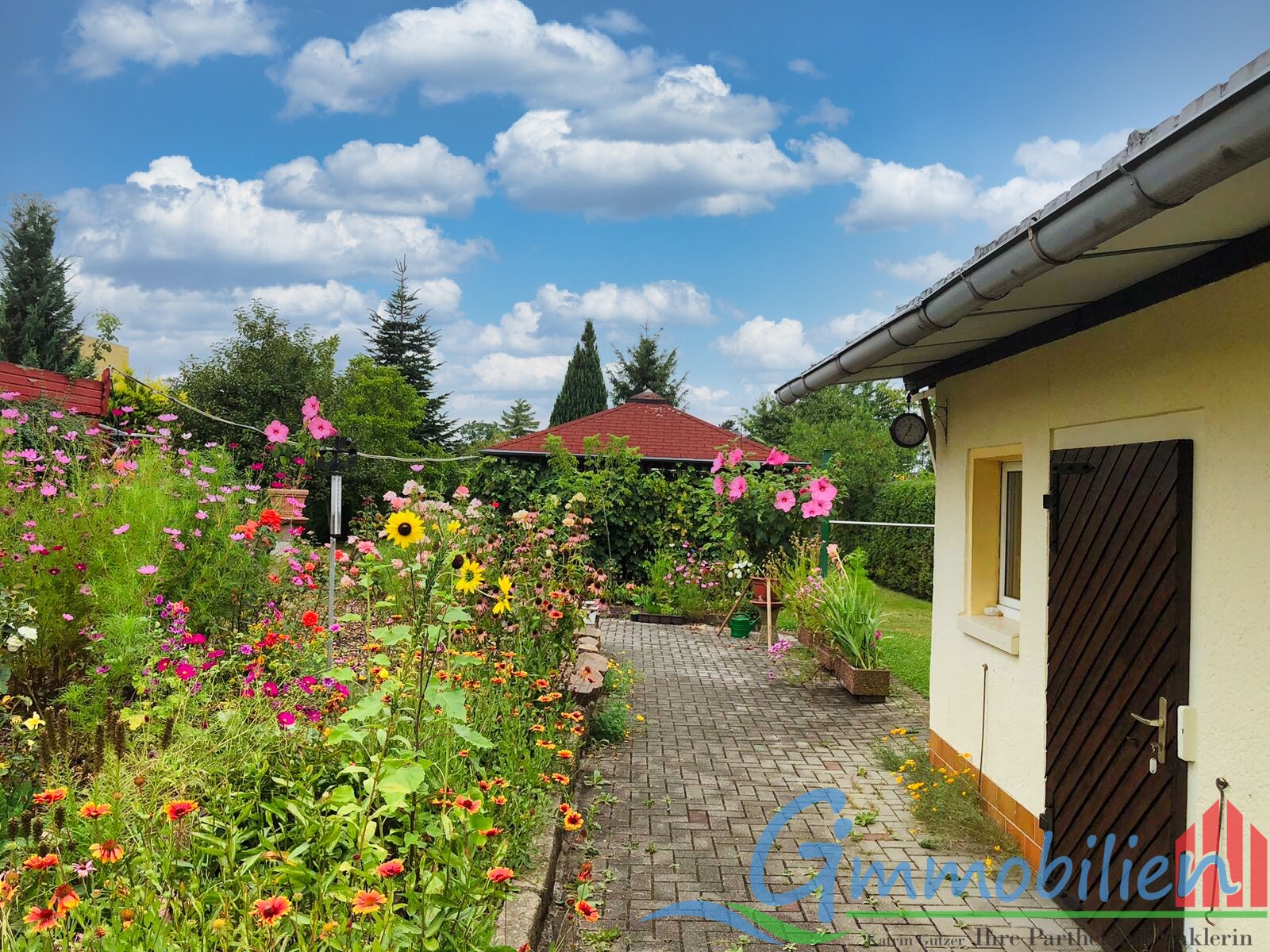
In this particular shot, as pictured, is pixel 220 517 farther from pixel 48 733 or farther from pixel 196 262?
pixel 196 262

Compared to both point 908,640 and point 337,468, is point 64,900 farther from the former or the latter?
point 908,640

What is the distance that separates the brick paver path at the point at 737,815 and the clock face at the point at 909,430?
93.8 inches

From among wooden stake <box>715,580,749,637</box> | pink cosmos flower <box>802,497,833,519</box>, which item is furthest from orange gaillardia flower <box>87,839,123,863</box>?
wooden stake <box>715,580,749,637</box>

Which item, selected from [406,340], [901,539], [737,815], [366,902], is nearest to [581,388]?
[406,340]

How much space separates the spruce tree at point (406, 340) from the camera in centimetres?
3709

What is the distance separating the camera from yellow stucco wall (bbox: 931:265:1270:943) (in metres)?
2.74

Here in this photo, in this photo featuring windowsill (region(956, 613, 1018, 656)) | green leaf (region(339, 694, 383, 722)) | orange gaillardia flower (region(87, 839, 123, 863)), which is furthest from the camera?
windowsill (region(956, 613, 1018, 656))

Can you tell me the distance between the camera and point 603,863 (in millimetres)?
4266

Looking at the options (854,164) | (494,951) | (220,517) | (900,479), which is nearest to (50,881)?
(494,951)

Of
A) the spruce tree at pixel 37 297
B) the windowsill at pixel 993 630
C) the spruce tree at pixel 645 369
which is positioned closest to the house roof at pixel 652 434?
the windowsill at pixel 993 630

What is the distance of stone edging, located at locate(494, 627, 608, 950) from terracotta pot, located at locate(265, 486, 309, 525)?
3.95 metres

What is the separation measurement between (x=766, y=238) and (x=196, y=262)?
985 cm

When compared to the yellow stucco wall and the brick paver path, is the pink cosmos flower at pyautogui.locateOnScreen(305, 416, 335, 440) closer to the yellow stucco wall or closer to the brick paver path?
the brick paver path

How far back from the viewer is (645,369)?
41125 millimetres
